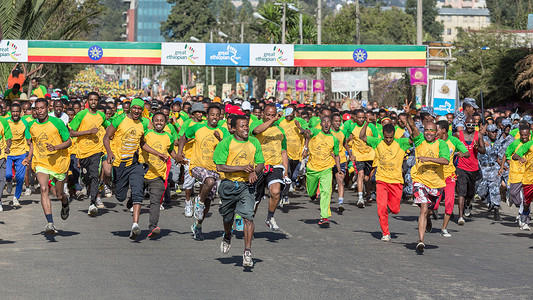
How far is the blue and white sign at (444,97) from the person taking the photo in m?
22.6

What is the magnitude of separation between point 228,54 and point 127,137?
19039 millimetres

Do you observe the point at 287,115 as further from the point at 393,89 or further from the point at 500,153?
the point at 393,89

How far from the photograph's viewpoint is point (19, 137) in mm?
16703

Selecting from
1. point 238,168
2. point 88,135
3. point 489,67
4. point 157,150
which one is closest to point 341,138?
point 88,135

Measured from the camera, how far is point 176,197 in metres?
17.8

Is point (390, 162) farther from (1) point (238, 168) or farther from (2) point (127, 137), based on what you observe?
(2) point (127, 137)

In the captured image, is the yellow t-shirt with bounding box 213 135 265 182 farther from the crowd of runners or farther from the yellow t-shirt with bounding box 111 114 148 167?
the yellow t-shirt with bounding box 111 114 148 167

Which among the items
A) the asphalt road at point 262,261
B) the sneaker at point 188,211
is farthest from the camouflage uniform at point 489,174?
the sneaker at point 188,211

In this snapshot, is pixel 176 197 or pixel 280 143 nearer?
pixel 280 143

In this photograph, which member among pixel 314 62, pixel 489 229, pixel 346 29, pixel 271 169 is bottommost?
pixel 489 229

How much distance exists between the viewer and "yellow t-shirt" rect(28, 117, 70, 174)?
1177 centimetres

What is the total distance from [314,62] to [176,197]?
47.5 feet

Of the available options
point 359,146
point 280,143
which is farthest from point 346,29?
point 280,143

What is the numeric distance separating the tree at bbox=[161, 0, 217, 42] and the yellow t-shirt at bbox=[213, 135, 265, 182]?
11929 cm
